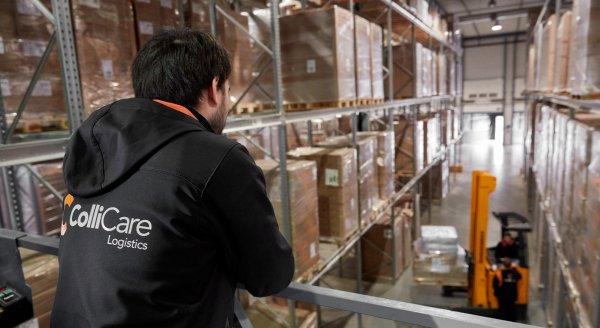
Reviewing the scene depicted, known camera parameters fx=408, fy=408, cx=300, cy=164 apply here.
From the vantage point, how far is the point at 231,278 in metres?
1.44

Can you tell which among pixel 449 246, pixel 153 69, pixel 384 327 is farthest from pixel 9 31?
pixel 449 246

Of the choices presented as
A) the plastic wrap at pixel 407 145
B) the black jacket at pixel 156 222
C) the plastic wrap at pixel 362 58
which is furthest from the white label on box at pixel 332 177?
the plastic wrap at pixel 407 145

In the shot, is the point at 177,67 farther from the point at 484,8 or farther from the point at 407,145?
the point at 484,8

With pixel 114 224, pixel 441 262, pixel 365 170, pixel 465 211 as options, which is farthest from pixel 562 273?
pixel 465 211

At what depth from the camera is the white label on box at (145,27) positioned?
3096mm

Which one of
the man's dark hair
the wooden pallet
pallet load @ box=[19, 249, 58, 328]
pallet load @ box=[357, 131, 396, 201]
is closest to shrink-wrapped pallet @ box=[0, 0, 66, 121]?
pallet load @ box=[19, 249, 58, 328]

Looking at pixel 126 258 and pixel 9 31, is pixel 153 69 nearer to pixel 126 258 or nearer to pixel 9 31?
pixel 126 258

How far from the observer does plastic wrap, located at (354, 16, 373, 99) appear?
5137 mm

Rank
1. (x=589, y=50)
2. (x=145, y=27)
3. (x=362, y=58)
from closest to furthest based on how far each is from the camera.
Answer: (x=145, y=27) < (x=589, y=50) < (x=362, y=58)

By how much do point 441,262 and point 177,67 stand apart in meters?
5.95

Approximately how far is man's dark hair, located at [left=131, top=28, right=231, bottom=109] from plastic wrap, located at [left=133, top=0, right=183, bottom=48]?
1722 mm

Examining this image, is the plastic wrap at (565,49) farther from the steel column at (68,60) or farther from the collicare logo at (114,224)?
the collicare logo at (114,224)

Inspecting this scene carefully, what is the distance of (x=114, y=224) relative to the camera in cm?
124

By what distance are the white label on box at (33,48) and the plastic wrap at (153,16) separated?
0.71m
